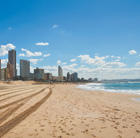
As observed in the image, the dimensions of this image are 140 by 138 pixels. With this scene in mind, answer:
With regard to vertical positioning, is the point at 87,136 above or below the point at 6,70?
below

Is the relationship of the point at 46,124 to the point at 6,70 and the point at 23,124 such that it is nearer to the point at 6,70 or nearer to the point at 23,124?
the point at 23,124

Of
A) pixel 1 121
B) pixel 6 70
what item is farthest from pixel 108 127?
pixel 6 70

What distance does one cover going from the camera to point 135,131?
18.0 ft

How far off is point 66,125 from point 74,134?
1.05m

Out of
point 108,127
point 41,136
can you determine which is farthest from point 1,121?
point 108,127

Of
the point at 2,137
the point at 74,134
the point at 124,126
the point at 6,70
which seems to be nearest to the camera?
the point at 2,137

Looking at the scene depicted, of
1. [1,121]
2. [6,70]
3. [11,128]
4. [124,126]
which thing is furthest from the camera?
[6,70]

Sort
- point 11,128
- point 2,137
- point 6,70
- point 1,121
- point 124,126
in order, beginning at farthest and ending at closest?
point 6,70, point 1,121, point 124,126, point 11,128, point 2,137

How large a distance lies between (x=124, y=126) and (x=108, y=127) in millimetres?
903

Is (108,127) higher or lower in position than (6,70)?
lower

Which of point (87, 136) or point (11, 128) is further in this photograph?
point (11, 128)

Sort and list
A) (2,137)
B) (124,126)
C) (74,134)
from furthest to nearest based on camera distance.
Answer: (124,126), (74,134), (2,137)

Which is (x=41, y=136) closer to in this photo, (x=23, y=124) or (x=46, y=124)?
(x=46, y=124)

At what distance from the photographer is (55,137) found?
4891 millimetres
